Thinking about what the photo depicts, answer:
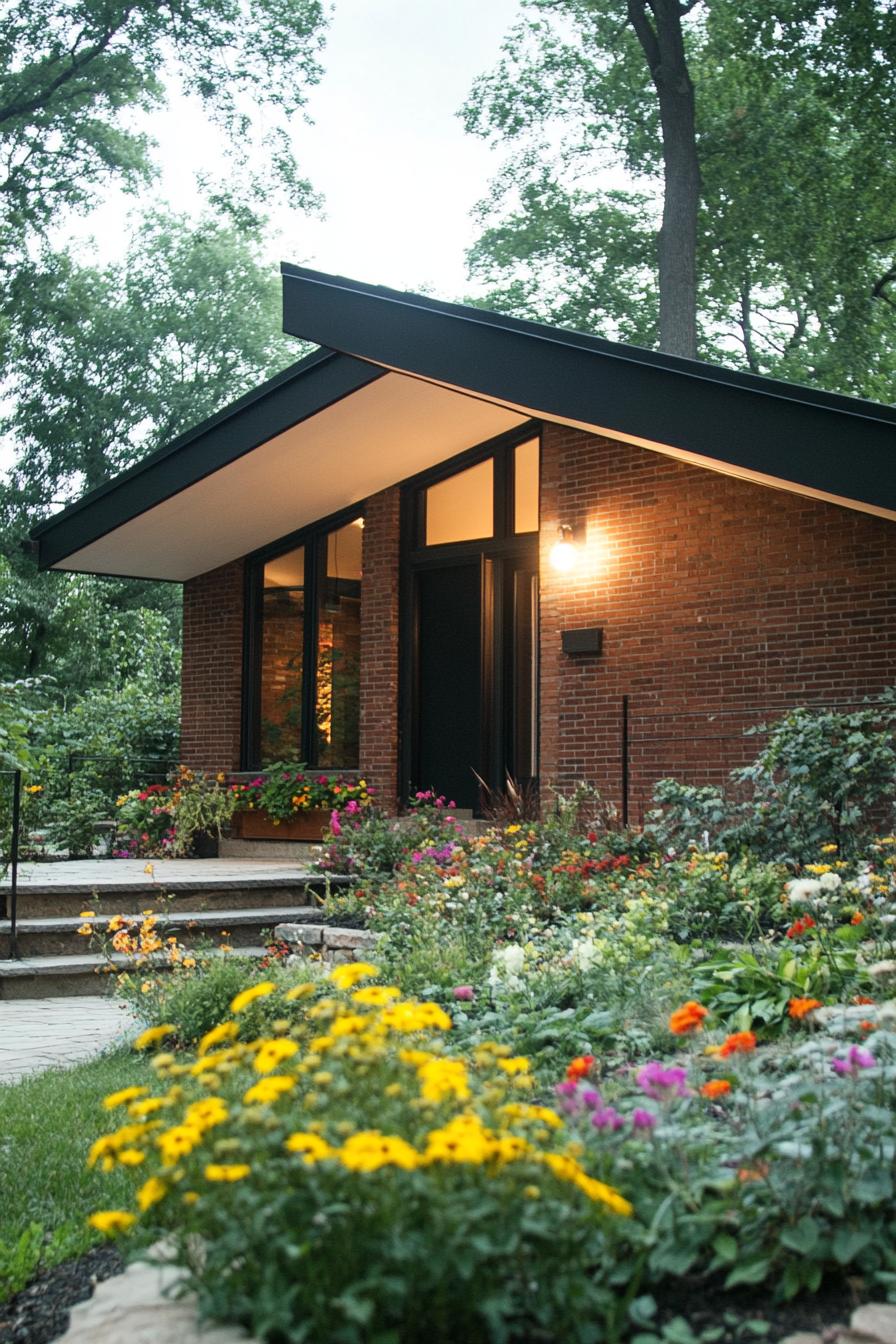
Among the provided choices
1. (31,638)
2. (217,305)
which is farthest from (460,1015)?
(217,305)

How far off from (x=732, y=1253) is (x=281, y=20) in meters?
20.0

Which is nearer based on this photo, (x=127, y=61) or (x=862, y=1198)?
(x=862, y=1198)

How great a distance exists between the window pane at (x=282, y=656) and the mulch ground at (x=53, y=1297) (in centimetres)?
919

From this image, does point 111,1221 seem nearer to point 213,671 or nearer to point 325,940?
point 325,940

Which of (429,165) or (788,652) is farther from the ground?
(429,165)

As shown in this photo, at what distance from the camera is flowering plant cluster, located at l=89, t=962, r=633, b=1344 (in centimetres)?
190

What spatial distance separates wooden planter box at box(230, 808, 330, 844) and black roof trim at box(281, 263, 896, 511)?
14.3 ft

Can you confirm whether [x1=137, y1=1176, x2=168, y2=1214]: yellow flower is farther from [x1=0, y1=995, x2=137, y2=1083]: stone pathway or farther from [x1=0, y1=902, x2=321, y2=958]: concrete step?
[x1=0, y1=902, x2=321, y2=958]: concrete step

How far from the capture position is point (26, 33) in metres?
18.4

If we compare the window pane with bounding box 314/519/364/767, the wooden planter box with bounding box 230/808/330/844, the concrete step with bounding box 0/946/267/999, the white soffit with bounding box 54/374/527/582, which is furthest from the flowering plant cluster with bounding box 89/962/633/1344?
the window pane with bounding box 314/519/364/767

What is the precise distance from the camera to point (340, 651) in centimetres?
1203

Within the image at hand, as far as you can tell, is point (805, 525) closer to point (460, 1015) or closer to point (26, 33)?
point (460, 1015)

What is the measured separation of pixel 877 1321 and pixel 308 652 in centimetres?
1042

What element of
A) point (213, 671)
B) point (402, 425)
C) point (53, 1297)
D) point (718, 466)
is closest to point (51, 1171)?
point (53, 1297)
